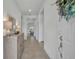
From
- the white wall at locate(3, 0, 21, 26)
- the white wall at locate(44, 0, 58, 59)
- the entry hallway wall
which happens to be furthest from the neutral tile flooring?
the white wall at locate(3, 0, 21, 26)

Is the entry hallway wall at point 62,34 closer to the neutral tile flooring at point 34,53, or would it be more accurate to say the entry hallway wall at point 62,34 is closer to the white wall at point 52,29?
the white wall at point 52,29

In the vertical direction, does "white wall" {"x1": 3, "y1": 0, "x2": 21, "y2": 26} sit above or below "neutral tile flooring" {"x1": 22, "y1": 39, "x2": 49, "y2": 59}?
above

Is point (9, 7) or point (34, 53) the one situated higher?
point (9, 7)

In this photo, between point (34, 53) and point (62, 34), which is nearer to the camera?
point (62, 34)

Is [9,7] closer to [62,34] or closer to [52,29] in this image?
[52,29]

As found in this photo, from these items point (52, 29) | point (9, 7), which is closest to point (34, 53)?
point (52, 29)

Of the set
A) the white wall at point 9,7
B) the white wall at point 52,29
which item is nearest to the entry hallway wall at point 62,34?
the white wall at point 52,29

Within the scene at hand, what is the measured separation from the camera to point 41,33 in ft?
40.1

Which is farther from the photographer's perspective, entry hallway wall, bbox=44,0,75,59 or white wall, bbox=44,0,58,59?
white wall, bbox=44,0,58,59

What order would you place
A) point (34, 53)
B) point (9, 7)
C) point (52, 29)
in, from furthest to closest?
point (34, 53) < point (9, 7) < point (52, 29)

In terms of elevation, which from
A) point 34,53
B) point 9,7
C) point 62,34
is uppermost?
point 9,7

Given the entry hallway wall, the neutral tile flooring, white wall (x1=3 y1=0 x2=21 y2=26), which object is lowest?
the neutral tile flooring

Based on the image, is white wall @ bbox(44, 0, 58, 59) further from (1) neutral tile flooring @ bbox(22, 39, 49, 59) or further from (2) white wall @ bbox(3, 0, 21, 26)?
(2) white wall @ bbox(3, 0, 21, 26)
